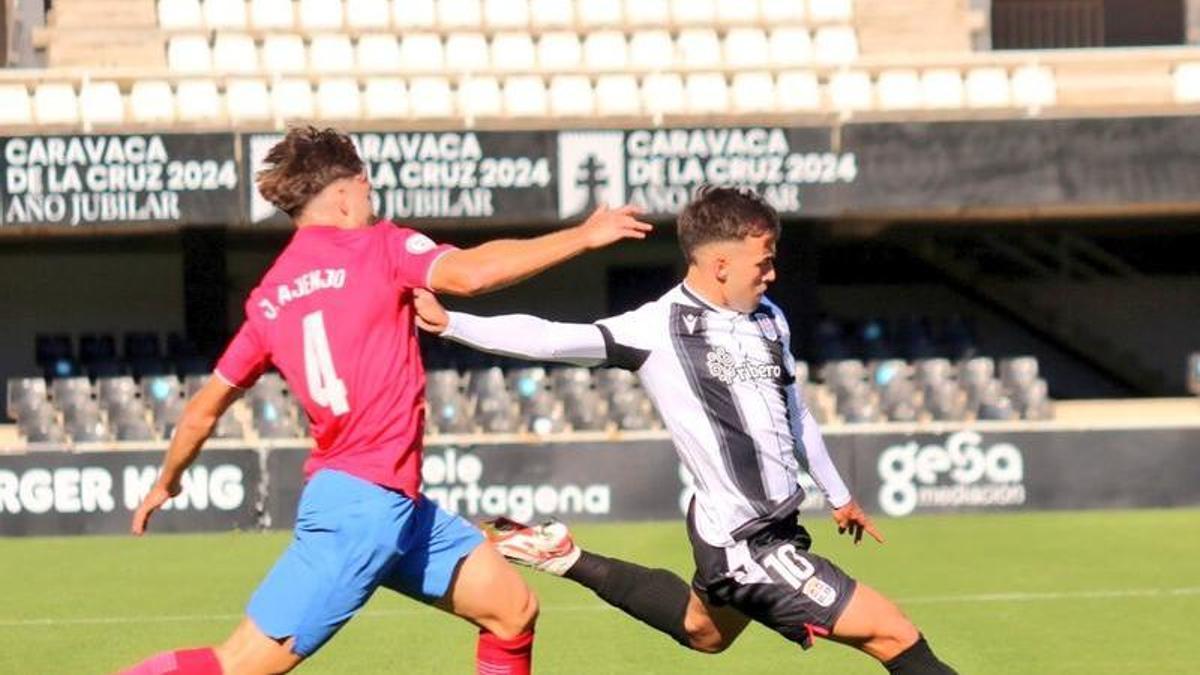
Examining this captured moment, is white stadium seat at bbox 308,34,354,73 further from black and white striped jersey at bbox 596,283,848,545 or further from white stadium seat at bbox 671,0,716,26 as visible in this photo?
black and white striped jersey at bbox 596,283,848,545

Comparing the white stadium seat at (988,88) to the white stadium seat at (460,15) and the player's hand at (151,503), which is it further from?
the player's hand at (151,503)

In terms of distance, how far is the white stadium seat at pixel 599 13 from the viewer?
22797 millimetres

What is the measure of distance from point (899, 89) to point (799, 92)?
0.98m

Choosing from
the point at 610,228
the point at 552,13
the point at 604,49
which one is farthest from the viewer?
the point at 552,13

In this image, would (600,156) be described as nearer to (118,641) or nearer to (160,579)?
(160,579)

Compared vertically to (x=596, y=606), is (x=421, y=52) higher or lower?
higher

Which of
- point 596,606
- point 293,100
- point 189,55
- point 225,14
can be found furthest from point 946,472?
point 225,14

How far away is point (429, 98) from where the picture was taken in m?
19.9

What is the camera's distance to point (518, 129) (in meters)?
18.7

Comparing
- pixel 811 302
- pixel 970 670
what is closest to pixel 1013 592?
pixel 970 670

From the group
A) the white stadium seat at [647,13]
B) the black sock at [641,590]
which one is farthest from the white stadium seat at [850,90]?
the black sock at [641,590]

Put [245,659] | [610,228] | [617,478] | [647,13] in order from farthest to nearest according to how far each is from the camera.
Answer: [647,13], [617,478], [245,659], [610,228]

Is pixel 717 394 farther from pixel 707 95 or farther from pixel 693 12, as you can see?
pixel 693 12

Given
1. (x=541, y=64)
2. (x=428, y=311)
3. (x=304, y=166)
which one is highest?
(x=541, y=64)
